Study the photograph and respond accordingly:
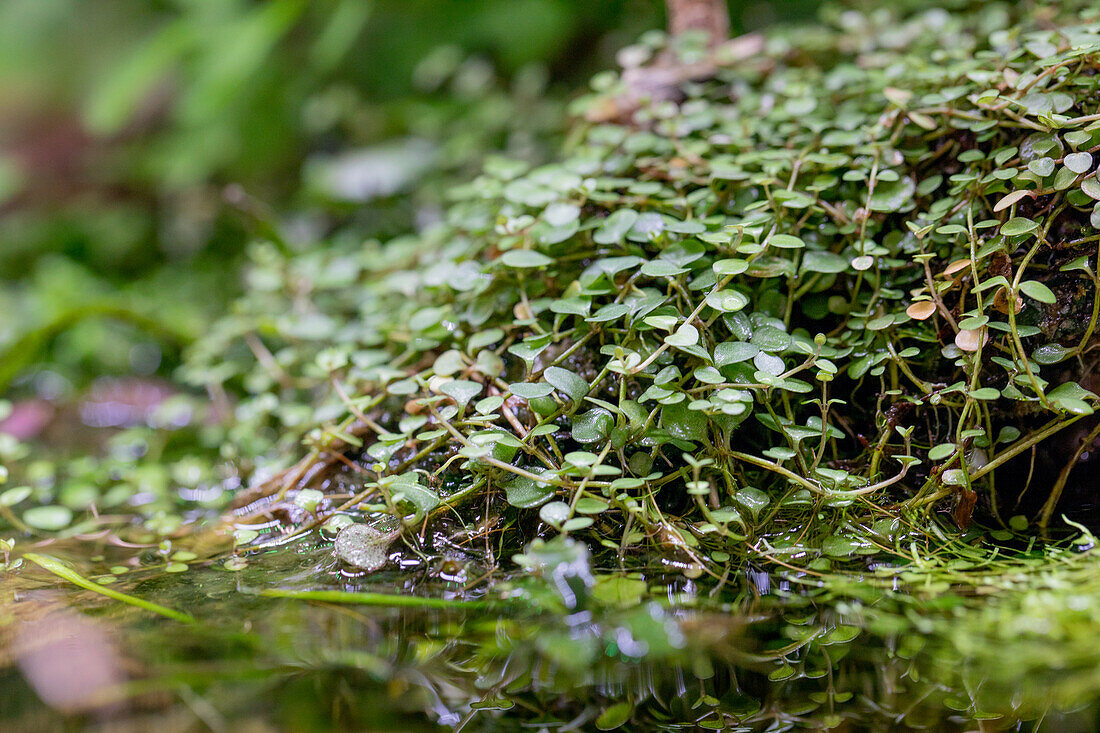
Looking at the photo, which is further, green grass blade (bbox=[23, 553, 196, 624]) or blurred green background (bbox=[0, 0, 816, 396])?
blurred green background (bbox=[0, 0, 816, 396])

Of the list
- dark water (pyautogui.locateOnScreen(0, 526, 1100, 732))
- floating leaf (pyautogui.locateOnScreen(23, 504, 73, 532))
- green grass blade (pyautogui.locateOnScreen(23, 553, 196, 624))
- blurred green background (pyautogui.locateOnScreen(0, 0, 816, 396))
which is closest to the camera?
dark water (pyautogui.locateOnScreen(0, 526, 1100, 732))

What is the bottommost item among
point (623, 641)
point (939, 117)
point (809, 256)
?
point (623, 641)

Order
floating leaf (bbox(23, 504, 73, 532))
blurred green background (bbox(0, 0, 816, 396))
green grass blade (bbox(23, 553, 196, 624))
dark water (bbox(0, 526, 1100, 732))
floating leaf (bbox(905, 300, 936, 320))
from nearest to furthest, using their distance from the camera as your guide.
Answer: dark water (bbox(0, 526, 1100, 732)) < green grass blade (bbox(23, 553, 196, 624)) < floating leaf (bbox(905, 300, 936, 320)) < floating leaf (bbox(23, 504, 73, 532)) < blurred green background (bbox(0, 0, 816, 396))

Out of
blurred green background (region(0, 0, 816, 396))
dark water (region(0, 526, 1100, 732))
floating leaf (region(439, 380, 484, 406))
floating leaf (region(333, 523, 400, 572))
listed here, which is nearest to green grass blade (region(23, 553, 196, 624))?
dark water (region(0, 526, 1100, 732))

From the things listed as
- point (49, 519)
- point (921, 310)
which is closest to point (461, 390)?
point (921, 310)

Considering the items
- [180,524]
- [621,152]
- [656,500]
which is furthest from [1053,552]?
Result: [180,524]

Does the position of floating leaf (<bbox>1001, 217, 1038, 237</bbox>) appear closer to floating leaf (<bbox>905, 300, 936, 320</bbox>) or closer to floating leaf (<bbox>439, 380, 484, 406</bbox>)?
floating leaf (<bbox>905, 300, 936, 320</bbox>)

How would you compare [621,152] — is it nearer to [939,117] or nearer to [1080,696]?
[939,117]
